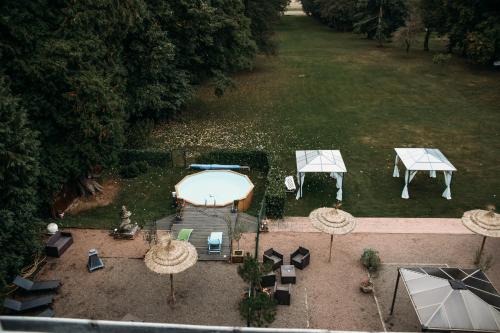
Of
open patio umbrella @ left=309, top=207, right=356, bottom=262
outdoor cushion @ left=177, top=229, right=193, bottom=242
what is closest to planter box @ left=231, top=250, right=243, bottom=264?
outdoor cushion @ left=177, top=229, right=193, bottom=242

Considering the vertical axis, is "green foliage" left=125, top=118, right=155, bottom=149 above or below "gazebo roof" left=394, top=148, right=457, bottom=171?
below

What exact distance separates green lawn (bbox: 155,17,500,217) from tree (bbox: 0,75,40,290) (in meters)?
9.14

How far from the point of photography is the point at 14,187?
15.0 m

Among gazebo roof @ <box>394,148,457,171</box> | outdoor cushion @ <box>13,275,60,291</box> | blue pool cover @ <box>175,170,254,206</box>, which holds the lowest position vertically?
blue pool cover @ <box>175,170,254,206</box>

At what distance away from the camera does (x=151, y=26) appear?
87.2 feet

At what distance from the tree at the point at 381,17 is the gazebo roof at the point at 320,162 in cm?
4347

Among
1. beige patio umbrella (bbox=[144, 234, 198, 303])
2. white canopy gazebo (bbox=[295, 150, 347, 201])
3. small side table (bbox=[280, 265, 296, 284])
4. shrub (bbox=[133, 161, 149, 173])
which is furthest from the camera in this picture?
shrub (bbox=[133, 161, 149, 173])

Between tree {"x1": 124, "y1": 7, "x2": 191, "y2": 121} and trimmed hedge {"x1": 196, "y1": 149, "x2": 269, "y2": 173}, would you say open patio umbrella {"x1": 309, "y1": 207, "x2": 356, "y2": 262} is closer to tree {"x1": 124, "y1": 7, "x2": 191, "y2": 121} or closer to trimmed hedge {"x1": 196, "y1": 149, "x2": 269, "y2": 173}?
trimmed hedge {"x1": 196, "y1": 149, "x2": 269, "y2": 173}

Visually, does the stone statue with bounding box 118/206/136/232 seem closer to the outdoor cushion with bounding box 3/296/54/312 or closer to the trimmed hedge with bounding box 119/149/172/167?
the outdoor cushion with bounding box 3/296/54/312

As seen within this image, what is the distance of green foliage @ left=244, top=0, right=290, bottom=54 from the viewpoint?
43.8m

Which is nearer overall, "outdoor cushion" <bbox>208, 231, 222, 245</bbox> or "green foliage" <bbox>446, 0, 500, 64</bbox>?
"outdoor cushion" <bbox>208, 231, 222, 245</bbox>

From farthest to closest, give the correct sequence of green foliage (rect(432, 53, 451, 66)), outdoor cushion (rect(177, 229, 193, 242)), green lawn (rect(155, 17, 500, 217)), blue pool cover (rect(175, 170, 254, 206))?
green foliage (rect(432, 53, 451, 66)) < green lawn (rect(155, 17, 500, 217)) < blue pool cover (rect(175, 170, 254, 206)) < outdoor cushion (rect(177, 229, 193, 242))

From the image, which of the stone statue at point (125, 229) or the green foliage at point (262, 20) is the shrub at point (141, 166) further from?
the green foliage at point (262, 20)

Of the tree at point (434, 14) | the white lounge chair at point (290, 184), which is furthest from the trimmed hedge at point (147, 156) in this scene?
the tree at point (434, 14)
